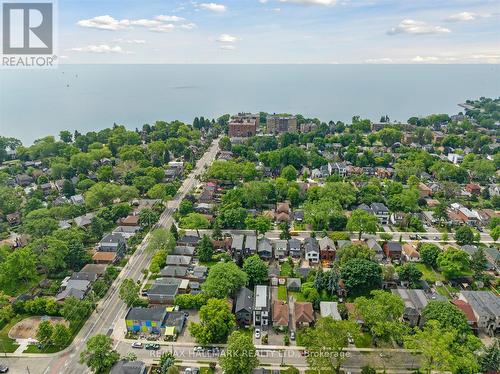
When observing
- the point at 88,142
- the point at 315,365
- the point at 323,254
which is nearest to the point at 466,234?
the point at 323,254

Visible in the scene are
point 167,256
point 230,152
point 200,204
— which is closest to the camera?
point 167,256

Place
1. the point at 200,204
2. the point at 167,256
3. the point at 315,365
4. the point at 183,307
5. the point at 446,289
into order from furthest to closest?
the point at 200,204 → the point at 167,256 → the point at 446,289 → the point at 183,307 → the point at 315,365

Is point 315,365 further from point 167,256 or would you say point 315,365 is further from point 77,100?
point 77,100

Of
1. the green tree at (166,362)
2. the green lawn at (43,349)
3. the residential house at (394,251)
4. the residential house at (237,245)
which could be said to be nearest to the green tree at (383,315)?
the residential house at (394,251)

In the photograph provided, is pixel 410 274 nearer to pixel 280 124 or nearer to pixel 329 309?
pixel 329 309

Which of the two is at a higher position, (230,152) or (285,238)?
(230,152)
